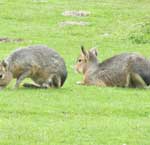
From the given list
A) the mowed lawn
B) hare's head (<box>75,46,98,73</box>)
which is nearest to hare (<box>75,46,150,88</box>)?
hare's head (<box>75,46,98,73</box>)

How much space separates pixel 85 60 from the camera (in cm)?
2012

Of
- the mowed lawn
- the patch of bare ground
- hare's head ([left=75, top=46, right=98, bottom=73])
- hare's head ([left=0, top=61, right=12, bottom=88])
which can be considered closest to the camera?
the mowed lawn

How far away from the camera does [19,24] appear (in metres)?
38.0

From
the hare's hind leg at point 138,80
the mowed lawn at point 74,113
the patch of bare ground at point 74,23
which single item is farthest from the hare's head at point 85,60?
the patch of bare ground at point 74,23

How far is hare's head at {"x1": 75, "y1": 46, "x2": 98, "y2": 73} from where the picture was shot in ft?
65.8

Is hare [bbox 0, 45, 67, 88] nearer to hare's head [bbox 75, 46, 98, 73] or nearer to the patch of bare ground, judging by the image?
hare's head [bbox 75, 46, 98, 73]

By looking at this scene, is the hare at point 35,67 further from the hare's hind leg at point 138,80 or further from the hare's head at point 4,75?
the hare's hind leg at point 138,80

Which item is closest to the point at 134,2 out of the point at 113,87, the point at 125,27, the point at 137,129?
the point at 125,27

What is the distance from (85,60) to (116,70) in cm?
120

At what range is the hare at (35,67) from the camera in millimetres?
17484

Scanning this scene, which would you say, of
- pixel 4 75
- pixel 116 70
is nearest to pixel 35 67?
pixel 4 75

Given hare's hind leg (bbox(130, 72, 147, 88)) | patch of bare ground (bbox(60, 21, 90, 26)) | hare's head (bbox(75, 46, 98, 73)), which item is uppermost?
hare's head (bbox(75, 46, 98, 73))

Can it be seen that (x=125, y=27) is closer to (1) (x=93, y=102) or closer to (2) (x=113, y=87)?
(2) (x=113, y=87)

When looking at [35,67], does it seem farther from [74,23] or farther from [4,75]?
[74,23]
